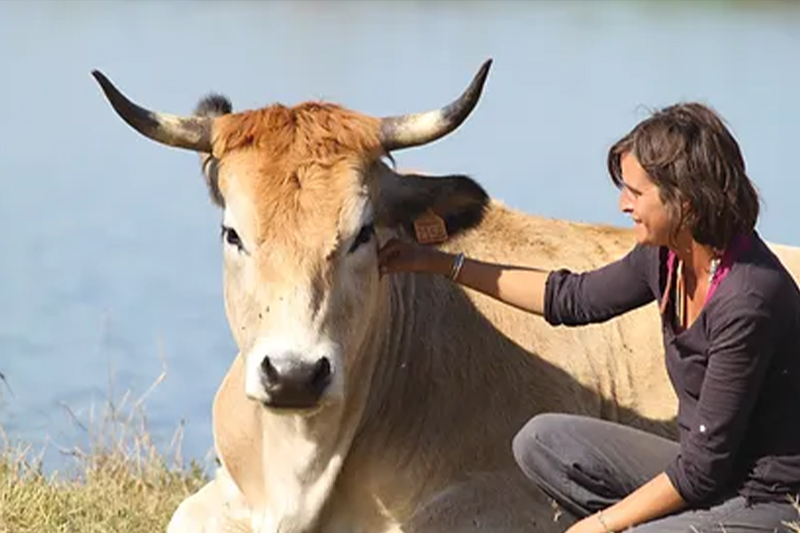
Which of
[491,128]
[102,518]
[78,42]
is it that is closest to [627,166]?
[102,518]

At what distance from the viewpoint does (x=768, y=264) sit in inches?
270

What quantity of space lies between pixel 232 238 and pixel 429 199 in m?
0.82

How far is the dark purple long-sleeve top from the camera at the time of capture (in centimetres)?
673

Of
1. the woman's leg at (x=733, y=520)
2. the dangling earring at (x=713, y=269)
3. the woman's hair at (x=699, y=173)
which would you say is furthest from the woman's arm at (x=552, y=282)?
the woman's leg at (x=733, y=520)

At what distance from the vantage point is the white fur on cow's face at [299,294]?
22.7 ft

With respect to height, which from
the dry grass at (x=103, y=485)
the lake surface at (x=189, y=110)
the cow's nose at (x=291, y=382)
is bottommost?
the lake surface at (x=189, y=110)

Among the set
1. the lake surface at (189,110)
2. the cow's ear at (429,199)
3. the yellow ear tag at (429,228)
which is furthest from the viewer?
the lake surface at (189,110)

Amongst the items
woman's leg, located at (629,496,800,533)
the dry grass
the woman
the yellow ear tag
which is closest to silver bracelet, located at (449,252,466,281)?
the yellow ear tag

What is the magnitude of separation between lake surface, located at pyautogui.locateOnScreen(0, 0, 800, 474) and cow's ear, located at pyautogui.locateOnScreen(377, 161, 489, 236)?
2.65 feet

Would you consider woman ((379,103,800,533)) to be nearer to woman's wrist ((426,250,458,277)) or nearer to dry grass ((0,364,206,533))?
woman's wrist ((426,250,458,277))

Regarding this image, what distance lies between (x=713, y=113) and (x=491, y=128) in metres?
16.5

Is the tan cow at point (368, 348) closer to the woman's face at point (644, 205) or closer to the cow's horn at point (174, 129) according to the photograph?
the cow's horn at point (174, 129)

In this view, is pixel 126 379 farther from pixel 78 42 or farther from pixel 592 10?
pixel 592 10

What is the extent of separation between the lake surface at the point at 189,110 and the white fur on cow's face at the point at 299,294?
1498 mm
